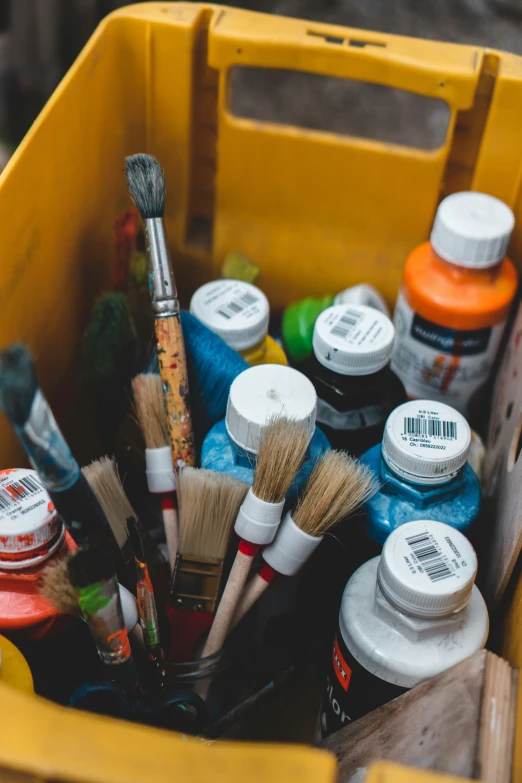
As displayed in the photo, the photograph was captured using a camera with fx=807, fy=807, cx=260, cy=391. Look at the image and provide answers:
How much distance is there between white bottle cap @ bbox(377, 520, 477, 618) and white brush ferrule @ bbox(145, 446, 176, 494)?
8.1 inches

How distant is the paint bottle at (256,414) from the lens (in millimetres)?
637

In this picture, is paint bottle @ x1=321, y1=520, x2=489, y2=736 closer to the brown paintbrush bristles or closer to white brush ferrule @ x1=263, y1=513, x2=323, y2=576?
white brush ferrule @ x1=263, y1=513, x2=323, y2=576

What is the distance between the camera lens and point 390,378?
79 centimetres

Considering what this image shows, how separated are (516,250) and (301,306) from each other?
24 cm

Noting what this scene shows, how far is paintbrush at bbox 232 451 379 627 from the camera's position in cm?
60

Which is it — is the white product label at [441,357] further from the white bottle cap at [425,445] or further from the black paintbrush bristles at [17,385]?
the black paintbrush bristles at [17,385]

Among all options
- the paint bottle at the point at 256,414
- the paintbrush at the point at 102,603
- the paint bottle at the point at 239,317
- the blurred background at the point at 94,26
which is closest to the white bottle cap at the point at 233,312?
the paint bottle at the point at 239,317

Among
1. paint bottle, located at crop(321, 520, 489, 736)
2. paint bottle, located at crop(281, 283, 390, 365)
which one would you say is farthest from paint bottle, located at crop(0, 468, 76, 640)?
paint bottle, located at crop(281, 283, 390, 365)

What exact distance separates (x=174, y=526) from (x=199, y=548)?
0.05 meters

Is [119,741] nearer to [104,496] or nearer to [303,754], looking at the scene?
[303,754]

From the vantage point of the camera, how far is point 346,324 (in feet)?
2.42

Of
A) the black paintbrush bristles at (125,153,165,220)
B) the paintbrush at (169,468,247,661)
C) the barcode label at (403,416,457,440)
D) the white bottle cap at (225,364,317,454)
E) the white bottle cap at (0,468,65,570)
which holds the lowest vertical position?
the paintbrush at (169,468,247,661)

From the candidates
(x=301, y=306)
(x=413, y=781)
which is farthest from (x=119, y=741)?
(x=301, y=306)

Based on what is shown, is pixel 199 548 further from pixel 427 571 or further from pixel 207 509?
pixel 427 571
